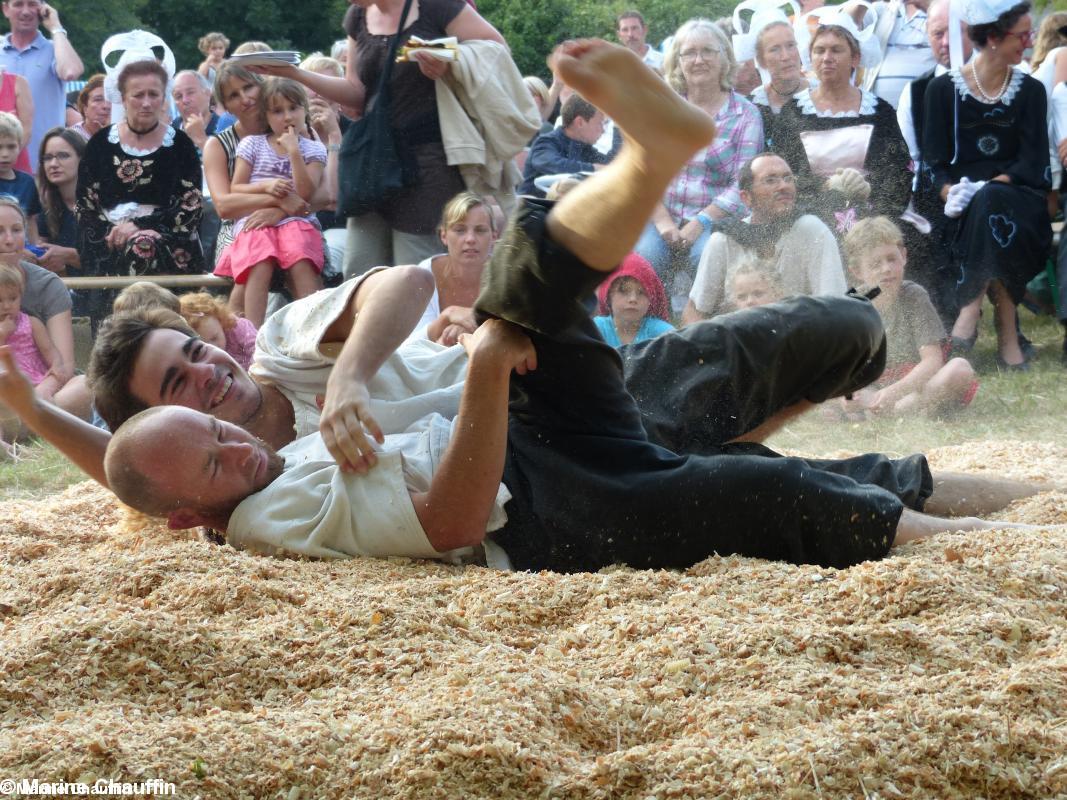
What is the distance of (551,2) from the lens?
432 inches

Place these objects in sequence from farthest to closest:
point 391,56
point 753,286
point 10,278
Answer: point 10,278 → point 753,286 → point 391,56

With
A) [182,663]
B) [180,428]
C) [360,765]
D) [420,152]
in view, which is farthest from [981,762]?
[420,152]


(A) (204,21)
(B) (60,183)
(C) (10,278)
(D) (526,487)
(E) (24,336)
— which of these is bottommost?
(E) (24,336)

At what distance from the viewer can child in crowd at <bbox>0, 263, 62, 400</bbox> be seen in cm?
626

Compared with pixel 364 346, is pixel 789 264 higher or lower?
lower

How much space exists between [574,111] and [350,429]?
4.18 m

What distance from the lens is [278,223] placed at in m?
6.47

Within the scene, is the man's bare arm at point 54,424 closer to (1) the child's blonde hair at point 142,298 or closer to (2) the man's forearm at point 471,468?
(1) the child's blonde hair at point 142,298

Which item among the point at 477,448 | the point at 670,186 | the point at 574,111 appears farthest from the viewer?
the point at 574,111

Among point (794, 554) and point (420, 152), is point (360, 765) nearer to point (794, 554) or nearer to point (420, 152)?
point (794, 554)

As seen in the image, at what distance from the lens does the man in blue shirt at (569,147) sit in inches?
272

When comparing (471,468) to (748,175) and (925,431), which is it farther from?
(748,175)

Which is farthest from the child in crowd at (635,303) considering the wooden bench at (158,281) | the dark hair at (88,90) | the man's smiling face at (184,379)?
the dark hair at (88,90)

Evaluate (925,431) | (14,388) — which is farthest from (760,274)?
(14,388)
